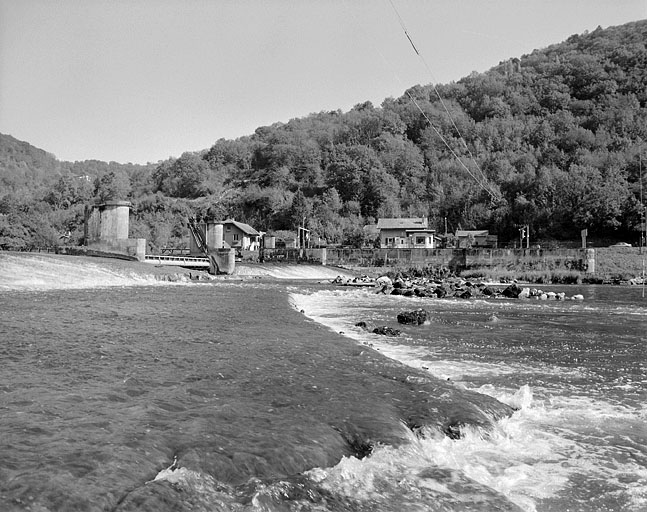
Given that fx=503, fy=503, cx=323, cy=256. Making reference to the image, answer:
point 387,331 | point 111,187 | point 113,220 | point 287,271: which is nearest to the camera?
point 387,331

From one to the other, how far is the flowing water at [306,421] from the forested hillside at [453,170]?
62077 mm

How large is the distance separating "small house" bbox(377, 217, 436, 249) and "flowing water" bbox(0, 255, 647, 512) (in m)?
65.2

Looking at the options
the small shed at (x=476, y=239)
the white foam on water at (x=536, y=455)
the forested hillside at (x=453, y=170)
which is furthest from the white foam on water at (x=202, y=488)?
the small shed at (x=476, y=239)

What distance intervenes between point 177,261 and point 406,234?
43758mm

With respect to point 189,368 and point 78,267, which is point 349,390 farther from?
point 78,267

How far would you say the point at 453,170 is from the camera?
12006 cm

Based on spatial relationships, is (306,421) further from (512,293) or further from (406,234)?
(406,234)

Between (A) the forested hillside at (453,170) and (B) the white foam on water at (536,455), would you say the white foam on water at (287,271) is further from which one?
(B) the white foam on water at (536,455)

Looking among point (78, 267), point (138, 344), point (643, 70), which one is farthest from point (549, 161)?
point (138, 344)

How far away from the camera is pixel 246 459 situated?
13.9 ft

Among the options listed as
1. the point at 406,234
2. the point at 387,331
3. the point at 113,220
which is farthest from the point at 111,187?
the point at 387,331

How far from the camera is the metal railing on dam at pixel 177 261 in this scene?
3909 centimetres

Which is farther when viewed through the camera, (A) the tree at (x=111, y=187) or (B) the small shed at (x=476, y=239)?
(A) the tree at (x=111, y=187)

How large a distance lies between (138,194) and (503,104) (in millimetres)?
102873
